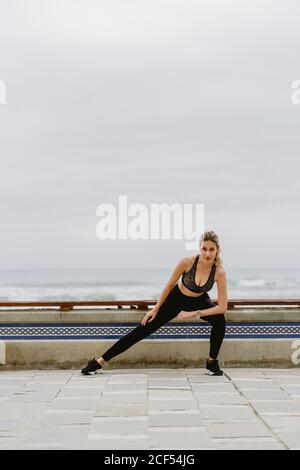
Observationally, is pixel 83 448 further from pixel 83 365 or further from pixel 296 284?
pixel 296 284

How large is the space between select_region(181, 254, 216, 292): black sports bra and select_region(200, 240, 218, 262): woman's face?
0.13 meters

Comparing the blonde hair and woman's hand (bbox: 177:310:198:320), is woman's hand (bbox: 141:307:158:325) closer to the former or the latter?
woman's hand (bbox: 177:310:198:320)

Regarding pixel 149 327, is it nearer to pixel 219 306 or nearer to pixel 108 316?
pixel 108 316

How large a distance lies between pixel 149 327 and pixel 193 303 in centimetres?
53

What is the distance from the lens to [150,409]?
558 cm

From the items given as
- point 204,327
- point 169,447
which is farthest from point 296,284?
point 169,447

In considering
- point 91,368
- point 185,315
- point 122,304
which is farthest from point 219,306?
point 91,368

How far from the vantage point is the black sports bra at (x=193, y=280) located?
286 inches

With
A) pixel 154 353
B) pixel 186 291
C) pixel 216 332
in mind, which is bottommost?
pixel 154 353

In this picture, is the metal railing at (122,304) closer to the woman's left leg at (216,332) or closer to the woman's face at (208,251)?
the woman's left leg at (216,332)

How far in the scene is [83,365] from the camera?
781cm

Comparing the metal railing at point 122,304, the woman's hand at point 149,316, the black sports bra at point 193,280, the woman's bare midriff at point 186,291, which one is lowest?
the woman's hand at point 149,316

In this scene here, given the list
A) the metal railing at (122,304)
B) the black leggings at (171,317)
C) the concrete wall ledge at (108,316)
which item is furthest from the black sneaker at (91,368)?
the metal railing at (122,304)

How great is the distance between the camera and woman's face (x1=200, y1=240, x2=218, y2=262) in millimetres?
7168
